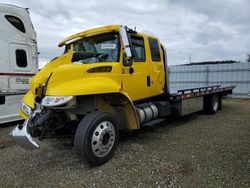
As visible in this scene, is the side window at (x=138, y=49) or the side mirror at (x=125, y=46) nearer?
the side mirror at (x=125, y=46)

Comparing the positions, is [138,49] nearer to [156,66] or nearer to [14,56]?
[156,66]

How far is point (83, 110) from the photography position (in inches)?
146

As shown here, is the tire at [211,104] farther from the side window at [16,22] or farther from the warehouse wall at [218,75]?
the side window at [16,22]

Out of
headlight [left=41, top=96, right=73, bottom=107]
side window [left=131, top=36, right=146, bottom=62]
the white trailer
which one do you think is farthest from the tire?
headlight [left=41, top=96, right=73, bottom=107]

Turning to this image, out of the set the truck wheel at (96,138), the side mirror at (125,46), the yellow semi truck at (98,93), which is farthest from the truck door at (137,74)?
the truck wheel at (96,138)

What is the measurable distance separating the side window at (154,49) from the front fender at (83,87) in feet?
5.68

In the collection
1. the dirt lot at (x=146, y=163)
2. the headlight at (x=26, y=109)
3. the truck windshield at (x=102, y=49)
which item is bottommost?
the dirt lot at (x=146, y=163)

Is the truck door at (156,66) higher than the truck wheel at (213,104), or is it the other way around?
the truck door at (156,66)

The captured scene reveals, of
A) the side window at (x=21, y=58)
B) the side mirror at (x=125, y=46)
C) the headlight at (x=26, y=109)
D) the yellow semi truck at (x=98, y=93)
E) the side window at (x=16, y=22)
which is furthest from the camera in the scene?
the side window at (x=21, y=58)

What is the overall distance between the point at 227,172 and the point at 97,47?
313 centimetres

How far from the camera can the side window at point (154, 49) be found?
5.02m

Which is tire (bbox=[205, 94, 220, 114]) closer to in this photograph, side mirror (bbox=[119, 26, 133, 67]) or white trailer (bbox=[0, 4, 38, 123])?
side mirror (bbox=[119, 26, 133, 67])

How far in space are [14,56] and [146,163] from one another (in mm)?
4787

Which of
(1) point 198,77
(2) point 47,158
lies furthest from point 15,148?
(1) point 198,77
